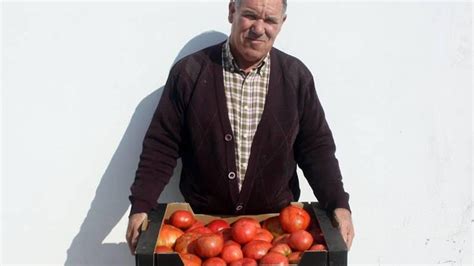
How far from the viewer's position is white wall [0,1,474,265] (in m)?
2.61

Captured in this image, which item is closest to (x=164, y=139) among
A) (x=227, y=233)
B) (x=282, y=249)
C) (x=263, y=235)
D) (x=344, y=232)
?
(x=227, y=233)

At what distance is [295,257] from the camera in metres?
1.97

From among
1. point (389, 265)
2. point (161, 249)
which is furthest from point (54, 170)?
point (389, 265)

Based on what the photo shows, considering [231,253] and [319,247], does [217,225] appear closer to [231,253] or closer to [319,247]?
[231,253]

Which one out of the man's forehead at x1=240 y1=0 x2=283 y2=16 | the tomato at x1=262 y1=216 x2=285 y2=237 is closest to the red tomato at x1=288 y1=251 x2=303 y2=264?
the tomato at x1=262 y1=216 x2=285 y2=237

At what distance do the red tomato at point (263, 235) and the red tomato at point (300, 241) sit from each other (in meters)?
0.11

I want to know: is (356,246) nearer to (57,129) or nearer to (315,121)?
(315,121)

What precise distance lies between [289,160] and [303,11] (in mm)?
705

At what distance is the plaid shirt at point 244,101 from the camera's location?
2361 mm

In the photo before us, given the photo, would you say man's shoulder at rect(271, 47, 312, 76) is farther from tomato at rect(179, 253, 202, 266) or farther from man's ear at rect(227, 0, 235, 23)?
tomato at rect(179, 253, 202, 266)

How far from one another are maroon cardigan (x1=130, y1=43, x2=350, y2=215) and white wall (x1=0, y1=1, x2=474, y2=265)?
291 mm

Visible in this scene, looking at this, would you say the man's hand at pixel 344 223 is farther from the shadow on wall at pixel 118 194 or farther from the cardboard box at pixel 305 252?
the shadow on wall at pixel 118 194

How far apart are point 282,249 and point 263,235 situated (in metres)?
0.15

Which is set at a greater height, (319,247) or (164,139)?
(164,139)
